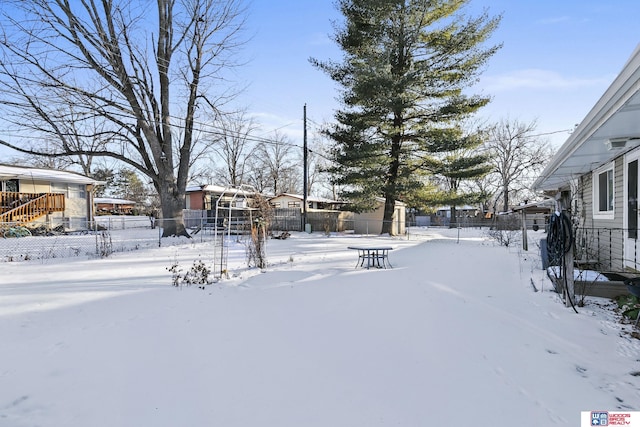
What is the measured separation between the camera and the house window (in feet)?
25.3

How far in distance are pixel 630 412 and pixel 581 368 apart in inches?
27.3

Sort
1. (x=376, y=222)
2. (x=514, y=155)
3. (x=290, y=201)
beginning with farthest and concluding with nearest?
(x=514, y=155), (x=290, y=201), (x=376, y=222)

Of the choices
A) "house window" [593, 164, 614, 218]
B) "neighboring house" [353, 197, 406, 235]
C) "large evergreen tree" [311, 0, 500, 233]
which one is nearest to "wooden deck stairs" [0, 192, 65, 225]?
"large evergreen tree" [311, 0, 500, 233]

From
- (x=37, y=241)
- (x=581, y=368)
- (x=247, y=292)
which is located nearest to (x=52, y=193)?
(x=37, y=241)

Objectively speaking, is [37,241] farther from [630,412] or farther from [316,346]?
[630,412]

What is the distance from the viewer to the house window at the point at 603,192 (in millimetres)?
7714

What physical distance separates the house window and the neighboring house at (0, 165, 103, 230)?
62.8 ft

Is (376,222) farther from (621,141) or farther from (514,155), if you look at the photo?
(514,155)

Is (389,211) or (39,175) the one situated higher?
(39,175)

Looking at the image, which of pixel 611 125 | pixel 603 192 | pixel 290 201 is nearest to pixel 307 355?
pixel 611 125

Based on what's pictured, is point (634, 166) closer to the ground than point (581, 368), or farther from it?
farther from it

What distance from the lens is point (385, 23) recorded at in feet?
57.2

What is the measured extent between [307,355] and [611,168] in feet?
26.0

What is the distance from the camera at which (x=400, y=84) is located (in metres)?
15.9
